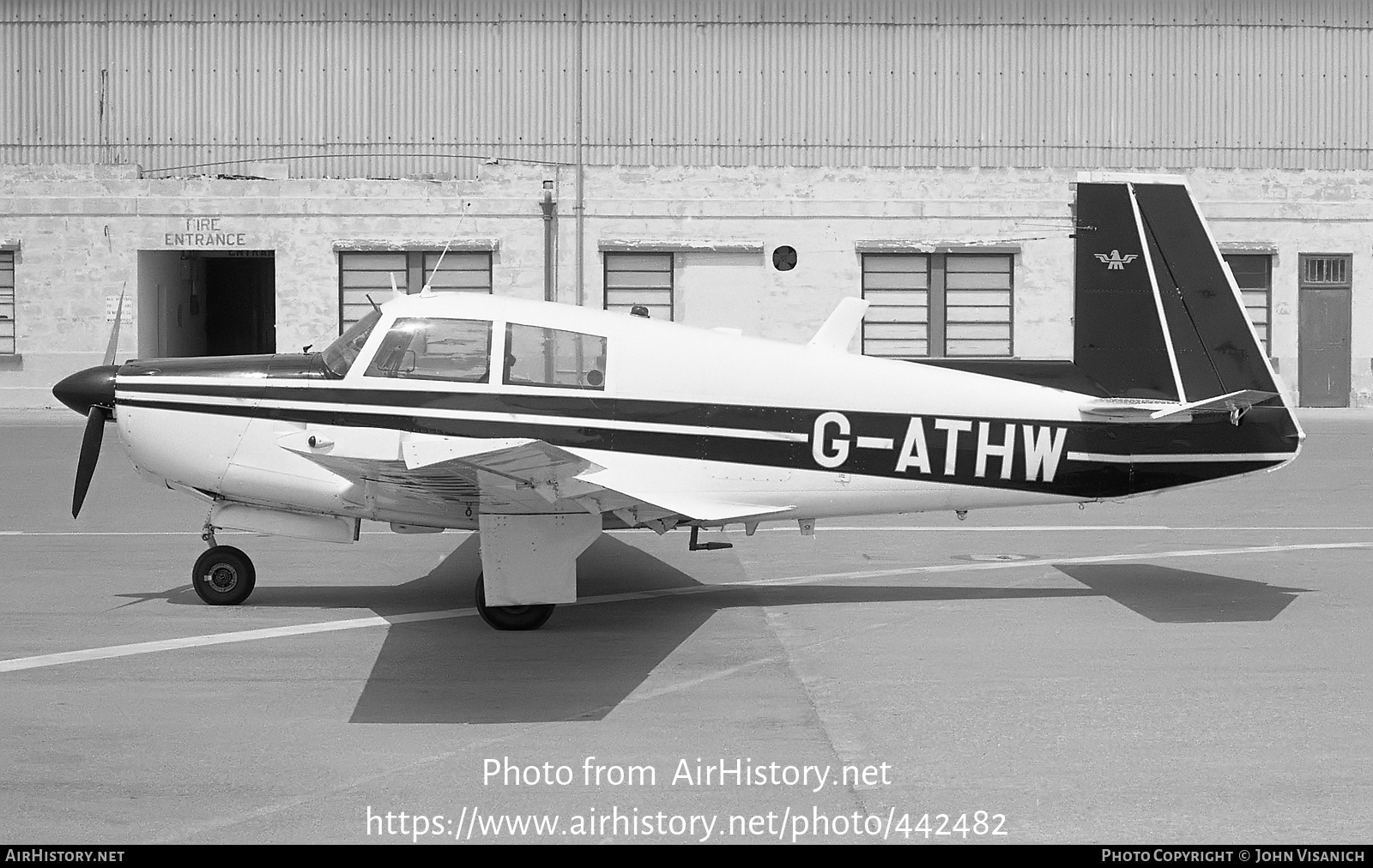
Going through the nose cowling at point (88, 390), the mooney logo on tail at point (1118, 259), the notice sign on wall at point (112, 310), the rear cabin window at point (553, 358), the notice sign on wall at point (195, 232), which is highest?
the notice sign on wall at point (195, 232)

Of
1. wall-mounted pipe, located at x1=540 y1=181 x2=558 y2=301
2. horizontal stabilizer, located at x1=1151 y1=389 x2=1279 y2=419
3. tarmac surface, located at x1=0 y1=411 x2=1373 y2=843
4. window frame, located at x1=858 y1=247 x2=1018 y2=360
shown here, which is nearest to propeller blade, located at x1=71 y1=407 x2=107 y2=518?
tarmac surface, located at x1=0 y1=411 x2=1373 y2=843

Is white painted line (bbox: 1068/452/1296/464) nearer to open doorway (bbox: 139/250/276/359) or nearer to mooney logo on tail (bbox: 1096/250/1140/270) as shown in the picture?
mooney logo on tail (bbox: 1096/250/1140/270)

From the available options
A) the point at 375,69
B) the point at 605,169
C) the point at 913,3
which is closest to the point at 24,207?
the point at 375,69

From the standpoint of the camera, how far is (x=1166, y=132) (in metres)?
31.4

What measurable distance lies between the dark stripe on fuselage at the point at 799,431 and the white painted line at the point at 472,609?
51.9 inches

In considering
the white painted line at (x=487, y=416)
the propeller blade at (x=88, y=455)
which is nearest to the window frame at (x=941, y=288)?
the white painted line at (x=487, y=416)

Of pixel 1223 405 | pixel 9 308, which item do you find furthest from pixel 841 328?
pixel 9 308

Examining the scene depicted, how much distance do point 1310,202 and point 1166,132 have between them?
11.4 feet

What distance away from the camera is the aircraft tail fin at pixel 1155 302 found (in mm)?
10008

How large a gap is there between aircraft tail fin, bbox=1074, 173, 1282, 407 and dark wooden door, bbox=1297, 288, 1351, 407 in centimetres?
2276

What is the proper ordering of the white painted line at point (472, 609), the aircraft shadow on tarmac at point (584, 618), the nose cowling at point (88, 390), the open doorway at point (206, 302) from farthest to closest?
the open doorway at point (206, 302)
the nose cowling at point (88, 390)
the white painted line at point (472, 609)
the aircraft shadow on tarmac at point (584, 618)

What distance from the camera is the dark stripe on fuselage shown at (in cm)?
927

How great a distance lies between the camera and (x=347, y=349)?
31.0 ft

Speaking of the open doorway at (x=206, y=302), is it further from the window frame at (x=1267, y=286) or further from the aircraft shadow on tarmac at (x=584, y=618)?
the window frame at (x=1267, y=286)
